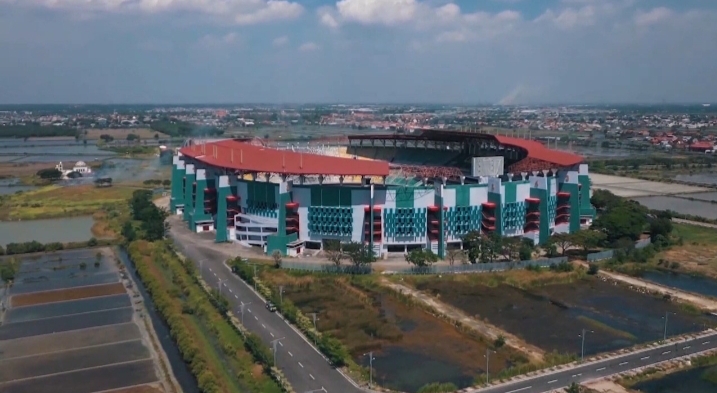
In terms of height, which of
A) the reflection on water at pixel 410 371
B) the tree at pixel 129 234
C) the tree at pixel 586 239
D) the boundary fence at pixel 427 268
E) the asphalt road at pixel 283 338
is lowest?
the reflection on water at pixel 410 371

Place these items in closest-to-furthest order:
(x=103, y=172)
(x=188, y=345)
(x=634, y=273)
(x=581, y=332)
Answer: (x=188, y=345) → (x=581, y=332) → (x=634, y=273) → (x=103, y=172)

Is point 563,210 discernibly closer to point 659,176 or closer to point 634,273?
point 634,273

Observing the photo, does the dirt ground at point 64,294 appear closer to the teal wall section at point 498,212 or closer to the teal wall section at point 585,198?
the teal wall section at point 498,212

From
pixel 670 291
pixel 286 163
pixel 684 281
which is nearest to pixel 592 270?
pixel 670 291

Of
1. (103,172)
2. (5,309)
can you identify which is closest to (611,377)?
(5,309)

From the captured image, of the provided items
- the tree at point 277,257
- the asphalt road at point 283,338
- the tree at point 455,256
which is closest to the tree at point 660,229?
the tree at point 455,256

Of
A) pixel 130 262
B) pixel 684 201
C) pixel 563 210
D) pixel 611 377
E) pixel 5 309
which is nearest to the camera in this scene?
pixel 611 377

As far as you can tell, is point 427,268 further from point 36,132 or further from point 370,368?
point 36,132
